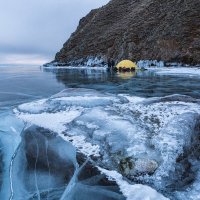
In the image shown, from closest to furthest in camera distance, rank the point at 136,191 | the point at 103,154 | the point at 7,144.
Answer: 1. the point at 136,191
2. the point at 103,154
3. the point at 7,144

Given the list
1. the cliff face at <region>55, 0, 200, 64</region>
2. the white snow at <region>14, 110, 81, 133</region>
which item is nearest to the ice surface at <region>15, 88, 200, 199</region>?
the white snow at <region>14, 110, 81, 133</region>

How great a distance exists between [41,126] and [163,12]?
46856 millimetres

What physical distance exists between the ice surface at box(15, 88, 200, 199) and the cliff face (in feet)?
96.9

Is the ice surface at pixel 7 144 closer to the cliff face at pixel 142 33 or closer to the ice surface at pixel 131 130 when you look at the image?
the ice surface at pixel 131 130

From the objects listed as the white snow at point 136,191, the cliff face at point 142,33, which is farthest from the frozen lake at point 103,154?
the cliff face at point 142,33

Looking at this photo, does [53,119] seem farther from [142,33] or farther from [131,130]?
[142,33]

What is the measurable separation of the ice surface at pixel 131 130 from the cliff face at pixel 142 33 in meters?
29.5

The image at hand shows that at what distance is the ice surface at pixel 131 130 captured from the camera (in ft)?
17.1

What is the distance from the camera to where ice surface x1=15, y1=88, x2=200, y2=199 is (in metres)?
5.21

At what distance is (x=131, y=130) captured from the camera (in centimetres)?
642

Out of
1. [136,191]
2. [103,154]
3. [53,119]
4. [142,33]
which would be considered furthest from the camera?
[142,33]

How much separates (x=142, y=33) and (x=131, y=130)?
4493 centimetres

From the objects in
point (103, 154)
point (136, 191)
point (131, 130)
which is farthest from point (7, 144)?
point (136, 191)

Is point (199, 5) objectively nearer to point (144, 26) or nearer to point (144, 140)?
point (144, 26)
